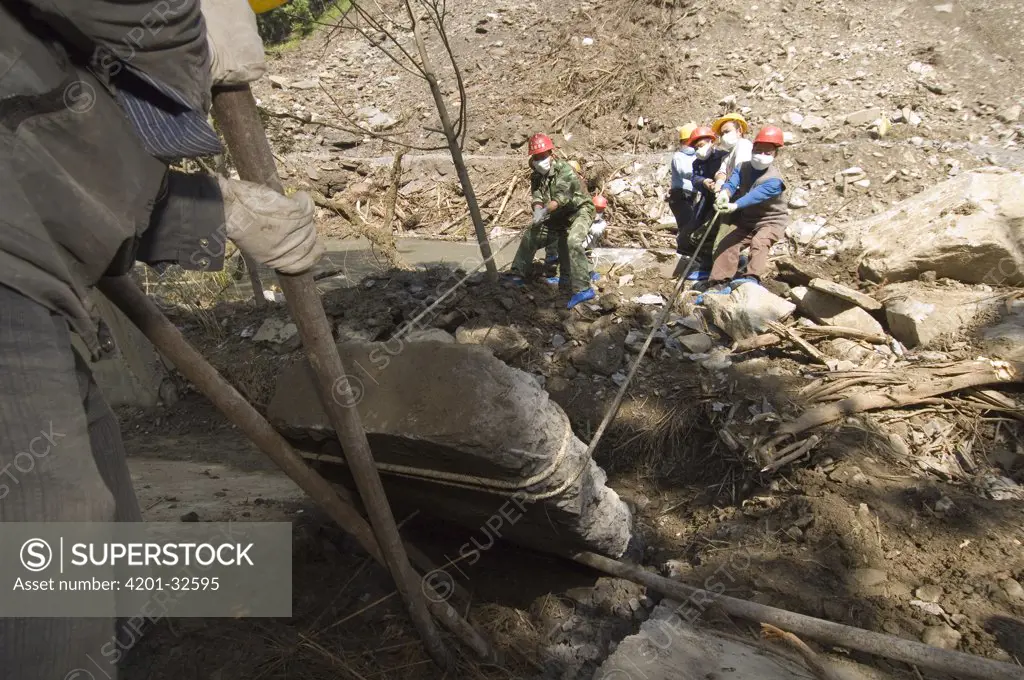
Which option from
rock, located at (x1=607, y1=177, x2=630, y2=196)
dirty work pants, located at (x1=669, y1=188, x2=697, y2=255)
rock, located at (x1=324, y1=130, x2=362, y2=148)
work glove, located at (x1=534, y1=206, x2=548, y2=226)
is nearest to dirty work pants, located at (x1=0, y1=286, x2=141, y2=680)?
work glove, located at (x1=534, y1=206, x2=548, y2=226)

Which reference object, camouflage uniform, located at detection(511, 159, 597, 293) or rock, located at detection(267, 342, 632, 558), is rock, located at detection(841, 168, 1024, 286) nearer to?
camouflage uniform, located at detection(511, 159, 597, 293)

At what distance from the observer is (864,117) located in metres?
8.89

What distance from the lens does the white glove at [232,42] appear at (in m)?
1.47

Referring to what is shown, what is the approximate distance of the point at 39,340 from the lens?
127 centimetres

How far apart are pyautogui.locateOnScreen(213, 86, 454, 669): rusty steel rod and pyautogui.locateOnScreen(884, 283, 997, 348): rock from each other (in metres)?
3.75

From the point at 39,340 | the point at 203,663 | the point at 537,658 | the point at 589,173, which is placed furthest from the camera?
the point at 589,173

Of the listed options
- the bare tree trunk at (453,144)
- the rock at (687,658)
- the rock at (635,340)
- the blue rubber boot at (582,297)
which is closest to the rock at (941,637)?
the rock at (687,658)

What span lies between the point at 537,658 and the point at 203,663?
1281 millimetres

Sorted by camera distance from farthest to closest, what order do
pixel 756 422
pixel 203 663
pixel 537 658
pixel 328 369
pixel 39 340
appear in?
pixel 756 422 → pixel 537 658 → pixel 203 663 → pixel 328 369 → pixel 39 340

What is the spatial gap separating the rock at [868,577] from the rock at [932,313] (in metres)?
2.08

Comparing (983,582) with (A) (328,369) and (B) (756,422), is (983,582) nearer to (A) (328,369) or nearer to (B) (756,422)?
(B) (756,422)

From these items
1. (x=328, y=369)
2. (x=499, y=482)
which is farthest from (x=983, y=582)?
(x=328, y=369)

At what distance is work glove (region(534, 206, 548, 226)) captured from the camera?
6.23 metres

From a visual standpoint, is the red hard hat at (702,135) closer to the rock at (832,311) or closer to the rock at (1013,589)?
the rock at (832,311)
